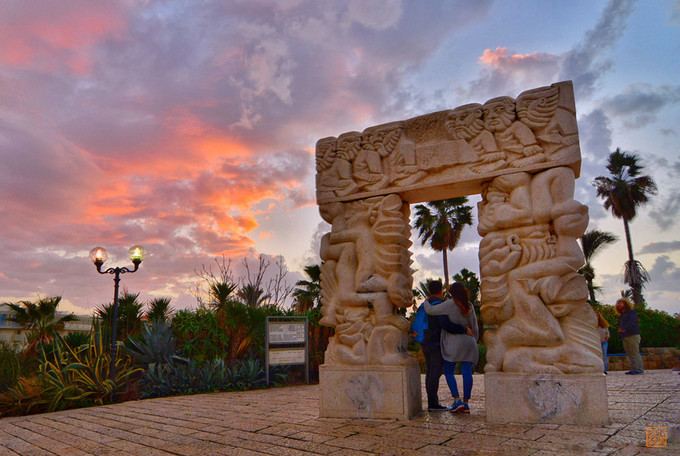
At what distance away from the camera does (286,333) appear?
404 inches

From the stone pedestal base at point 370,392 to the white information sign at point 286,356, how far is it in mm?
4762

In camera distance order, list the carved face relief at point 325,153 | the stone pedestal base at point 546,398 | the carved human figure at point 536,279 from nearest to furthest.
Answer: the stone pedestal base at point 546,398, the carved human figure at point 536,279, the carved face relief at point 325,153

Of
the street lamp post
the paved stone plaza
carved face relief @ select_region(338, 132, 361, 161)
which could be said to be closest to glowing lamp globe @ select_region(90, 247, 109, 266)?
the street lamp post

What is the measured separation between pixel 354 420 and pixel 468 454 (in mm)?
1869

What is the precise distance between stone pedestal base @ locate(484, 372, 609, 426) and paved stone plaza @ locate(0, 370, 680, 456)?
0.41ft

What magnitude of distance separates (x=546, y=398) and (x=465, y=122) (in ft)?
9.87

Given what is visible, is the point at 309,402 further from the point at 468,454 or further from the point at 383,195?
the point at 468,454

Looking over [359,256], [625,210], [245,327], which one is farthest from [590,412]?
[625,210]

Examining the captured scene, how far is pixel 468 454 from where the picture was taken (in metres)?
3.41

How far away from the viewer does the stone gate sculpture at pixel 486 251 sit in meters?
4.48

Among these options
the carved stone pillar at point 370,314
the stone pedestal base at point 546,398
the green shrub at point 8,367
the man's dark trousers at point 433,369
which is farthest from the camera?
the green shrub at point 8,367

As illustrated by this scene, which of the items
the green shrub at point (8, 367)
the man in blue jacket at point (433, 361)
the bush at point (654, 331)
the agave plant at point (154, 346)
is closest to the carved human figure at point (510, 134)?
the man in blue jacket at point (433, 361)

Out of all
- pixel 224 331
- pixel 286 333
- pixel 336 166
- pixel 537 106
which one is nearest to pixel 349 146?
pixel 336 166

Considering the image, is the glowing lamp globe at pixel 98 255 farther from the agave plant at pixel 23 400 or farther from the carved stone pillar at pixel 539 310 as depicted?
the carved stone pillar at pixel 539 310
